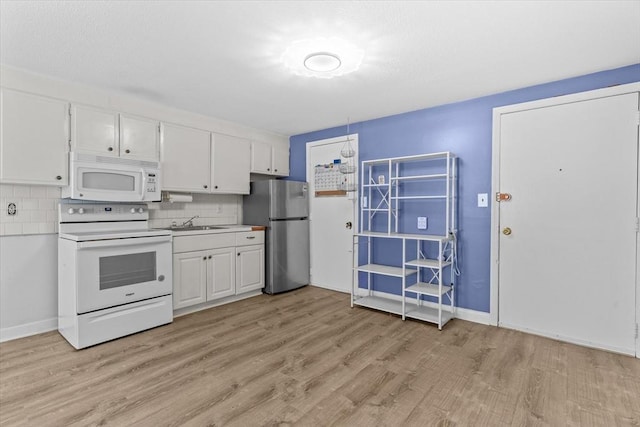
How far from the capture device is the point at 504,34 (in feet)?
6.81

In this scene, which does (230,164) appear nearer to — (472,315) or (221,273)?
(221,273)

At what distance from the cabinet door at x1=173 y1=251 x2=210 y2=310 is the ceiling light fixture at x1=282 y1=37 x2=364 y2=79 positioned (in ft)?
7.32

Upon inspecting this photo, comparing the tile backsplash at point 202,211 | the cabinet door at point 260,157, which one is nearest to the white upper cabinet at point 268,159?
the cabinet door at point 260,157

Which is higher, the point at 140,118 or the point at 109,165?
the point at 140,118

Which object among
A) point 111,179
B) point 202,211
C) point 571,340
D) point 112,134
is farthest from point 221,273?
point 571,340

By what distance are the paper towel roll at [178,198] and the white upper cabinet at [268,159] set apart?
3.20ft

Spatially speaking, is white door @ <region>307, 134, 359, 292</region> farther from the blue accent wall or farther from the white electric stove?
the white electric stove

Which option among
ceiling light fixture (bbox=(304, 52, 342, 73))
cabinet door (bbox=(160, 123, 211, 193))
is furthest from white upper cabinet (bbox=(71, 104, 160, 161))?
ceiling light fixture (bbox=(304, 52, 342, 73))

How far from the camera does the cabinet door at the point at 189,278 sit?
11.1ft

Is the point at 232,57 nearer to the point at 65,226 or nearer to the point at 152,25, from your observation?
the point at 152,25

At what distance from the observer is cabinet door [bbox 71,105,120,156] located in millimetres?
2912

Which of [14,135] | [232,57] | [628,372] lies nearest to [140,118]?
[14,135]

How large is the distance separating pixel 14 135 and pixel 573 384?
458 cm

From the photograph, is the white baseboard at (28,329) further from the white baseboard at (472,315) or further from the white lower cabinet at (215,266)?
the white baseboard at (472,315)
